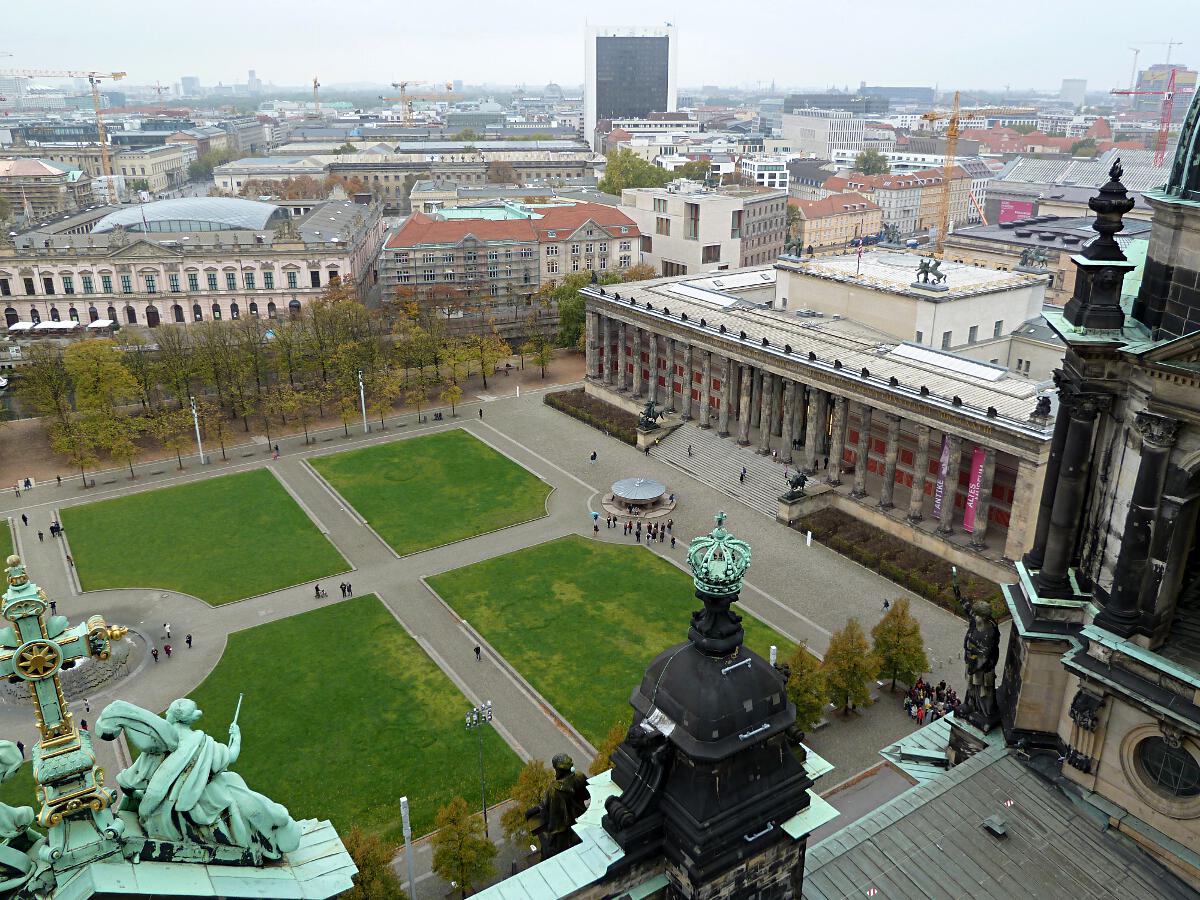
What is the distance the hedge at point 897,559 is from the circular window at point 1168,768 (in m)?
43.2

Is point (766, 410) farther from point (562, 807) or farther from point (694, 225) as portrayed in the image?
point (562, 807)

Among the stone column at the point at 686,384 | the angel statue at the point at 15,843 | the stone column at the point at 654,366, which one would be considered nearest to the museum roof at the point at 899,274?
the stone column at the point at 686,384

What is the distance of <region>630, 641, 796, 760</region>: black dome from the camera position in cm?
1911

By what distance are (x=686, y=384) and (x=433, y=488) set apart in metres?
32.5

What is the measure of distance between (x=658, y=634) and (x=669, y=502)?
80.7ft

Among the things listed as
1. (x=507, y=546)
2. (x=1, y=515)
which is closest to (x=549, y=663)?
(x=507, y=546)

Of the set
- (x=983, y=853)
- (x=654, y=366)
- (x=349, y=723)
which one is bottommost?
(x=349, y=723)

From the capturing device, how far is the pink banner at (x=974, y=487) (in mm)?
76438

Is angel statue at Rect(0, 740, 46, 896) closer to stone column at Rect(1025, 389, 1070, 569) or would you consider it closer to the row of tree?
stone column at Rect(1025, 389, 1070, 569)

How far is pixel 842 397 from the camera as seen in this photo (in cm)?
8712

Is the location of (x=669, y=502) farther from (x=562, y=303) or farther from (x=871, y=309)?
(x=562, y=303)

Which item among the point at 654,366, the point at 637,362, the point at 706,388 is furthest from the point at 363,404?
the point at 706,388

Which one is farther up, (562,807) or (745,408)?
(562,807)

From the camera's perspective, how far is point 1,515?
286ft
